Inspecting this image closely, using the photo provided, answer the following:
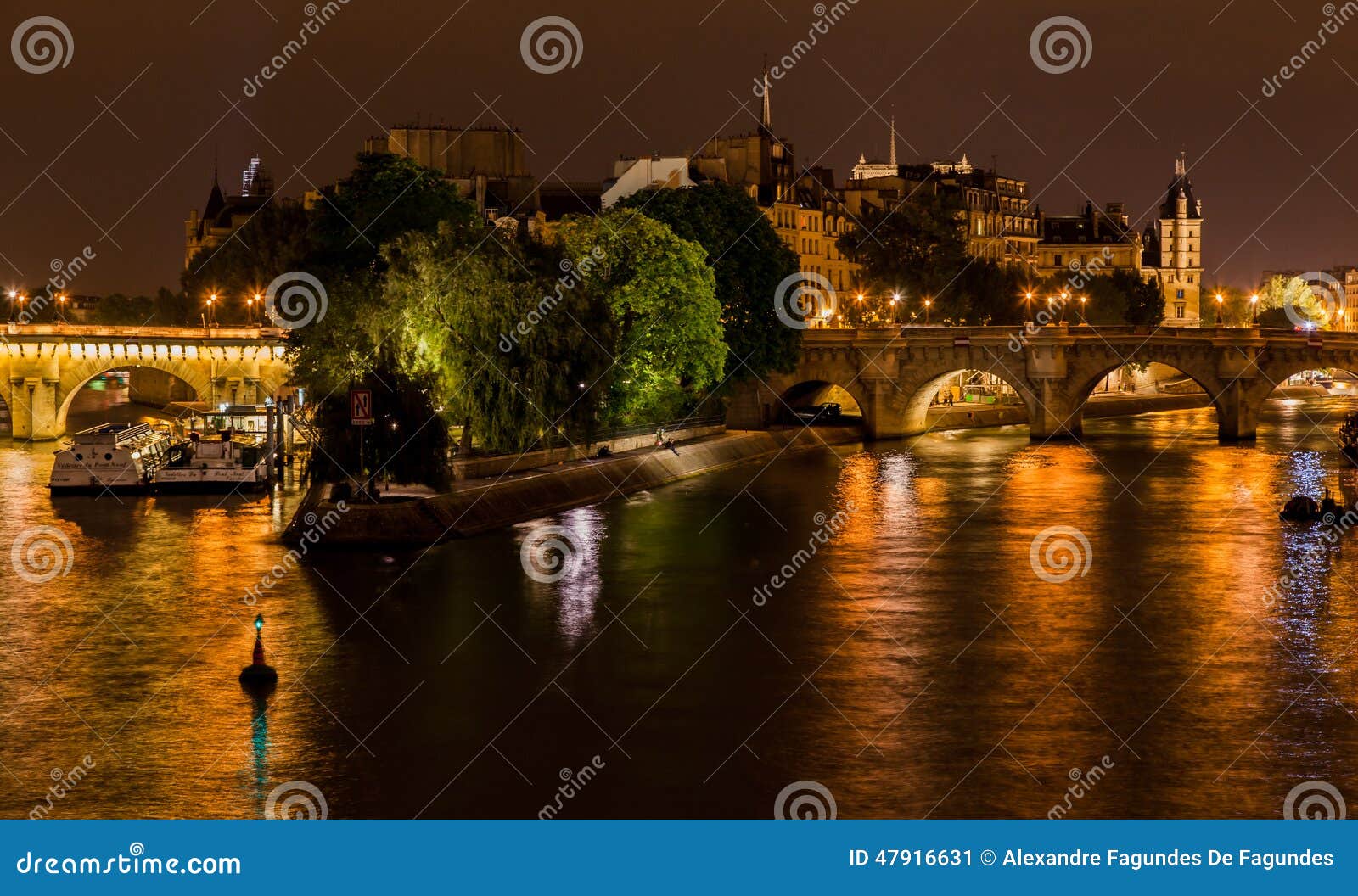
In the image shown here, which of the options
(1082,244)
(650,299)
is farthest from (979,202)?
(650,299)

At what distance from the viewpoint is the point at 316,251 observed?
6450 centimetres

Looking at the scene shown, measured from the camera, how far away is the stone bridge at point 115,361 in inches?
3445

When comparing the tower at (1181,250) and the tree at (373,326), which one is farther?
the tower at (1181,250)

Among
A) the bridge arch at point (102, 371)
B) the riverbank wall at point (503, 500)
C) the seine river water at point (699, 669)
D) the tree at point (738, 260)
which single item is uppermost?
the tree at point (738, 260)

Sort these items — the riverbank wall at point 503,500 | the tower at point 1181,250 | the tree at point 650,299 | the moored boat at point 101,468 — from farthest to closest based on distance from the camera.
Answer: the tower at point 1181,250, the tree at point 650,299, the moored boat at point 101,468, the riverbank wall at point 503,500

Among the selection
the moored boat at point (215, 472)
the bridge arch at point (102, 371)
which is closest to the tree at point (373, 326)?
the moored boat at point (215, 472)

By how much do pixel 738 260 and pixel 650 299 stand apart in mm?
10720

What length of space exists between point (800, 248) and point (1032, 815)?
319 feet

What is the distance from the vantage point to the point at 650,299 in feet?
216

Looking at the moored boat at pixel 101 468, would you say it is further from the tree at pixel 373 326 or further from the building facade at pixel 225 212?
the building facade at pixel 225 212

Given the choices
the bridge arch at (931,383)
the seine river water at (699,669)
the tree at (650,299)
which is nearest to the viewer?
the seine river water at (699,669)

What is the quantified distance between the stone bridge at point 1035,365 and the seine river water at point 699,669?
92.7 feet

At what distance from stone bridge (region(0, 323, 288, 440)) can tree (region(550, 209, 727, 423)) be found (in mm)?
25960

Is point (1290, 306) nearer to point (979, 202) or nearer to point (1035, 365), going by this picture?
point (979, 202)
